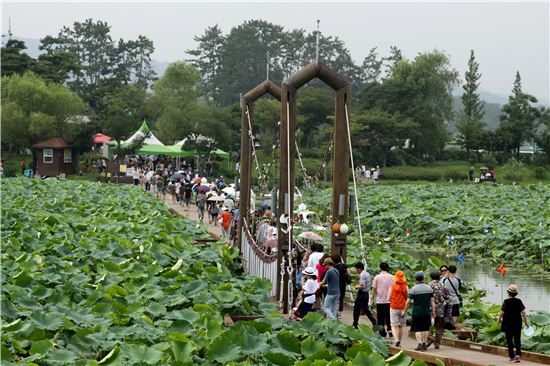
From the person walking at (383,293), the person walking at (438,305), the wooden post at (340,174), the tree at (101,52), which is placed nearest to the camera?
the person walking at (438,305)

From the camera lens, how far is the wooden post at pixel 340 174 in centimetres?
1581

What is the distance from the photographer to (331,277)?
514 inches

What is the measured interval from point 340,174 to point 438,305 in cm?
399

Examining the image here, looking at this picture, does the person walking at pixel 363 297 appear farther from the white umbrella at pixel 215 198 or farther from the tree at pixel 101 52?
the tree at pixel 101 52

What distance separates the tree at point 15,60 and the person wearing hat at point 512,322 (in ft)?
175

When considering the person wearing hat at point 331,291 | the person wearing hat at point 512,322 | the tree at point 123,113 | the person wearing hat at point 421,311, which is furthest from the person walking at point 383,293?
the tree at point 123,113

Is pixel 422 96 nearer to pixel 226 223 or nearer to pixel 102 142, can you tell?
pixel 102 142

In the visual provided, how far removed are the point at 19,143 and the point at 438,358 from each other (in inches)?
1792

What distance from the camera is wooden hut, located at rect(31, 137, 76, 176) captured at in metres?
51.6

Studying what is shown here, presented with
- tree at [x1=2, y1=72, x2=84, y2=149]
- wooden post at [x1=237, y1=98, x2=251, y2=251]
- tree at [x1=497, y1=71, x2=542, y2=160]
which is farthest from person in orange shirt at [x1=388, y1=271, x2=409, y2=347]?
tree at [x1=497, y1=71, x2=542, y2=160]

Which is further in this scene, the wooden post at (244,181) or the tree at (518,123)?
the tree at (518,123)

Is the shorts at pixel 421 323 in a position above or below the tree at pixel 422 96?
below

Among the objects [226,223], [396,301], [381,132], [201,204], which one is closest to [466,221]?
[201,204]

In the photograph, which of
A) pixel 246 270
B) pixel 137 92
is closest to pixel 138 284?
pixel 246 270
